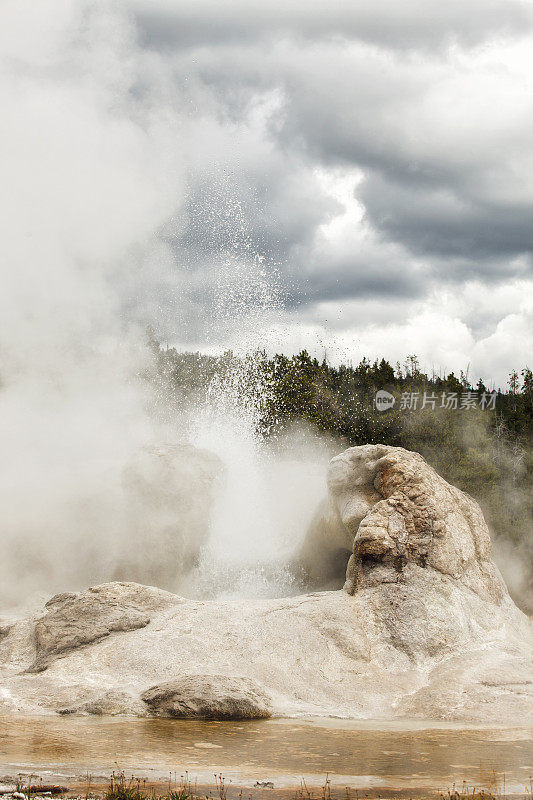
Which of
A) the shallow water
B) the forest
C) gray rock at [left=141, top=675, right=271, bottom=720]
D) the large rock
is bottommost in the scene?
the shallow water

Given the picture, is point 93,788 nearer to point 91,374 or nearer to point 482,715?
point 482,715

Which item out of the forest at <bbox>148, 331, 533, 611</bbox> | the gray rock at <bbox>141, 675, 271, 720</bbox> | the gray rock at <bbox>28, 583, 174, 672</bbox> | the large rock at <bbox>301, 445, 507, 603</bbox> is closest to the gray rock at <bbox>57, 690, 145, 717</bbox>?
the gray rock at <bbox>141, 675, 271, 720</bbox>

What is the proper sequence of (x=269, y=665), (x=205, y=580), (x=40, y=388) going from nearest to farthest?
(x=269, y=665) → (x=205, y=580) → (x=40, y=388)

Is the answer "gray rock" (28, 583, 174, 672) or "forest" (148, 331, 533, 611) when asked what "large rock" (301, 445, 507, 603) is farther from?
"forest" (148, 331, 533, 611)

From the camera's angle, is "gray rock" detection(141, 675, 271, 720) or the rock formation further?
the rock formation

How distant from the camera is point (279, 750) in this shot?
764cm

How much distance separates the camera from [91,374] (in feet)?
103

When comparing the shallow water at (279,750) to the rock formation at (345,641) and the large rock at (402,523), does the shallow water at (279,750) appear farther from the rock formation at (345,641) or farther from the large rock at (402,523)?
the large rock at (402,523)

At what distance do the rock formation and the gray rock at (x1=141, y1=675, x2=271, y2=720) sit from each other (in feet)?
0.05

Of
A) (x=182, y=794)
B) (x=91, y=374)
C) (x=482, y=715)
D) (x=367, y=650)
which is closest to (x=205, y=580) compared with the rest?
(x=367, y=650)

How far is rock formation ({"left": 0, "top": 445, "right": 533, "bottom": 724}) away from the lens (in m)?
9.64

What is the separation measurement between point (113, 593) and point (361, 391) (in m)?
19.7

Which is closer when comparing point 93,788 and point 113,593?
point 93,788

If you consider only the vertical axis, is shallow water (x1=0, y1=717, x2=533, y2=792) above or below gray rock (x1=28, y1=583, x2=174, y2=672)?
below
